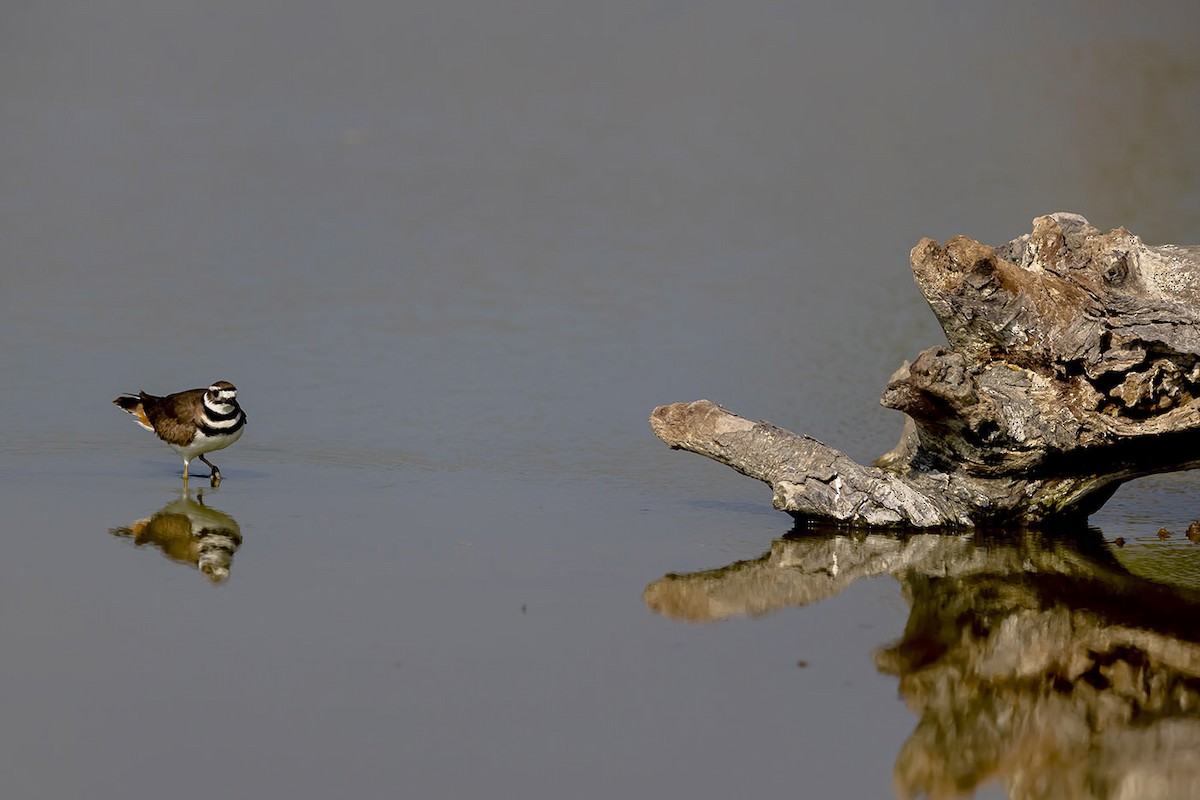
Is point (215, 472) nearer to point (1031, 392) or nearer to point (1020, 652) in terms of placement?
point (1031, 392)

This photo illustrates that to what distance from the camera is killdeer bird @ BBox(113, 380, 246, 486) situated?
9.02 meters

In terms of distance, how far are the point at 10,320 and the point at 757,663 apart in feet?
29.0

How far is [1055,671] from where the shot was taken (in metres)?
5.85

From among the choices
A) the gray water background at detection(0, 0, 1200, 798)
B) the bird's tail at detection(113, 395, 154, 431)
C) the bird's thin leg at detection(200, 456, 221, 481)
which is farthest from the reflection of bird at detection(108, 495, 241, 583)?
the bird's tail at detection(113, 395, 154, 431)

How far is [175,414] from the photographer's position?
9.19 meters

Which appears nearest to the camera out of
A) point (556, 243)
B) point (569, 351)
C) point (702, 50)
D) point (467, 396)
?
point (467, 396)

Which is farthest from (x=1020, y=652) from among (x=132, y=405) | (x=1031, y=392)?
(x=132, y=405)

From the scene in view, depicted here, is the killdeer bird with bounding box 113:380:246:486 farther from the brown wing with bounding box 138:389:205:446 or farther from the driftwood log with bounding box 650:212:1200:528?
the driftwood log with bounding box 650:212:1200:528

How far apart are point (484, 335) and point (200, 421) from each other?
375cm

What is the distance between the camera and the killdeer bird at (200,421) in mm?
9016

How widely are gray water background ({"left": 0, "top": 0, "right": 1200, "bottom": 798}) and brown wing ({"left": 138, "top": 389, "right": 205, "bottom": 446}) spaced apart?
312 mm

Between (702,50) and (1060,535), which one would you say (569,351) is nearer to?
(1060,535)

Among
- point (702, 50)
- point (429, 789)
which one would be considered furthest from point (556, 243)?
point (429, 789)

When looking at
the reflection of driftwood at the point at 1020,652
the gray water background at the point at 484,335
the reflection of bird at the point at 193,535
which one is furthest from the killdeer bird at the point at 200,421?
the reflection of driftwood at the point at 1020,652
